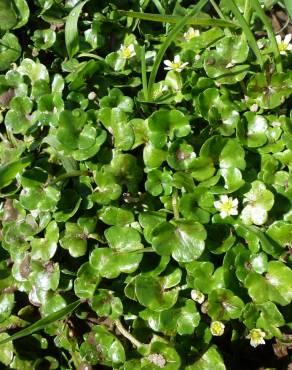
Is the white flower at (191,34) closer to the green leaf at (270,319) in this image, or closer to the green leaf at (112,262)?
the green leaf at (112,262)

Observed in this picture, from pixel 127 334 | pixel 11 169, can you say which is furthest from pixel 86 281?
pixel 11 169

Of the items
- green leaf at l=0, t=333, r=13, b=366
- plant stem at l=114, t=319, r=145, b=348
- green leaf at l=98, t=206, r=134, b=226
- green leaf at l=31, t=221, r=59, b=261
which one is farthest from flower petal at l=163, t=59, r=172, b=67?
green leaf at l=0, t=333, r=13, b=366

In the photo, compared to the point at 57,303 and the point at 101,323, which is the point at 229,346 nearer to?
the point at 101,323

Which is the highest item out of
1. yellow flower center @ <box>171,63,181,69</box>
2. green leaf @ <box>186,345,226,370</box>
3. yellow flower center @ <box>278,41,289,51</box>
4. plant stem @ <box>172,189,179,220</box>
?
yellow flower center @ <box>278,41,289,51</box>

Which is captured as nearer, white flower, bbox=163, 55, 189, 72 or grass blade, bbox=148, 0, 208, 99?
grass blade, bbox=148, 0, 208, 99

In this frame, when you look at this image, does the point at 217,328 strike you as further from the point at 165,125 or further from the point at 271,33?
the point at 271,33

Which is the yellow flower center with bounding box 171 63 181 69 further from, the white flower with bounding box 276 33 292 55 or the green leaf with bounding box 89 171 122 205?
the green leaf with bounding box 89 171 122 205

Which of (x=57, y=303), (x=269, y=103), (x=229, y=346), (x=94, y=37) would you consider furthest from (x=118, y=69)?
(x=229, y=346)
